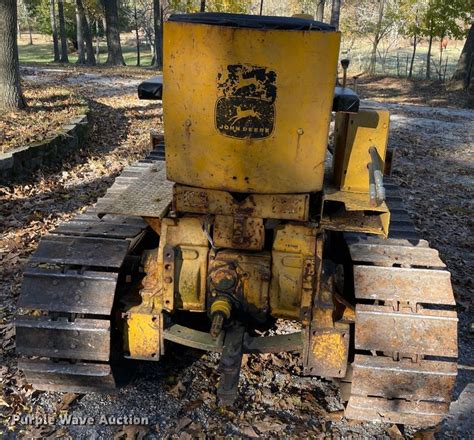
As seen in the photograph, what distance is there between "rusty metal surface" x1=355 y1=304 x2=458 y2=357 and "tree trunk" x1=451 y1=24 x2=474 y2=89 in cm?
2020

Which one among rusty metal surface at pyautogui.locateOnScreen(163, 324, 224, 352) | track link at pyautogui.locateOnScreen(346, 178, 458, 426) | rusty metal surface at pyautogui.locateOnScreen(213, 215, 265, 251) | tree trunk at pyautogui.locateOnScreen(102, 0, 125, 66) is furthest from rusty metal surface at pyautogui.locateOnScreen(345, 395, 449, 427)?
tree trunk at pyautogui.locateOnScreen(102, 0, 125, 66)

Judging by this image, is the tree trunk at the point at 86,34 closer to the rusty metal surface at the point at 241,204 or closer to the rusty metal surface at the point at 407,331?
the rusty metal surface at the point at 241,204

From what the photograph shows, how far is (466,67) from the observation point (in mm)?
21797

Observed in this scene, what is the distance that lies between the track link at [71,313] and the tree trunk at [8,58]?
7.59m

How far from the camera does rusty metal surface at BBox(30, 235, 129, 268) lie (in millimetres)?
3600

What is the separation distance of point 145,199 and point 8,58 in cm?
784

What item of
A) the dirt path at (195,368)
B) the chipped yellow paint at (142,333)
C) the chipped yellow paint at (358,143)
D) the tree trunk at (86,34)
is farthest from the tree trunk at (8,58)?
the tree trunk at (86,34)

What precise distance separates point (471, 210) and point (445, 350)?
209 inches

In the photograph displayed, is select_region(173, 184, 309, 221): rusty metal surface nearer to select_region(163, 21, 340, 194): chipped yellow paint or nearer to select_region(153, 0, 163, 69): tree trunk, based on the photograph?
select_region(163, 21, 340, 194): chipped yellow paint

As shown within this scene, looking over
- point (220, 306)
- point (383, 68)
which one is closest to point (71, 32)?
point (383, 68)

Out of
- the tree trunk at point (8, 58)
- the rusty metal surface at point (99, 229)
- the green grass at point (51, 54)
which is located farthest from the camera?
the green grass at point (51, 54)

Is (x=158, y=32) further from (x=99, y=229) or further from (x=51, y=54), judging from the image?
(x=99, y=229)

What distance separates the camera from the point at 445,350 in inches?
130

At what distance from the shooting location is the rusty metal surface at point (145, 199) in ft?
12.0
